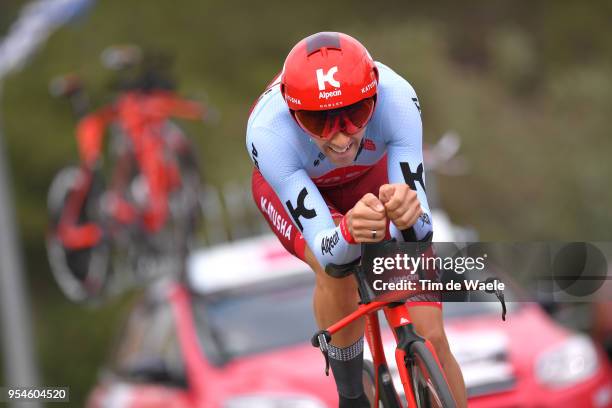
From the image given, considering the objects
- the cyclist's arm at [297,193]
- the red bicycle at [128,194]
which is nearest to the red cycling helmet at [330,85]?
the cyclist's arm at [297,193]

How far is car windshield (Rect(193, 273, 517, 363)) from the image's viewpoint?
7.79 m

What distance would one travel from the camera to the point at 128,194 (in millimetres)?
13984

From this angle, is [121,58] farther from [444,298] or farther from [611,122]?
[611,122]

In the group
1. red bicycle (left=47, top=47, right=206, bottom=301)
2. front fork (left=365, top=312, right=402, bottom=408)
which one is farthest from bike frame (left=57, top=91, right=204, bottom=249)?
front fork (left=365, top=312, right=402, bottom=408)

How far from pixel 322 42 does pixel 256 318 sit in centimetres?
329

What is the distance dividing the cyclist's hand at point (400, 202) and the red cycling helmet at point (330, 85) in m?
0.37

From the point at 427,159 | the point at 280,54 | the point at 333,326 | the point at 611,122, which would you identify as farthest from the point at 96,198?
the point at 280,54

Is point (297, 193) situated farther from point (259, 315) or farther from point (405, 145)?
point (259, 315)

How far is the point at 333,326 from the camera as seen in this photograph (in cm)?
494

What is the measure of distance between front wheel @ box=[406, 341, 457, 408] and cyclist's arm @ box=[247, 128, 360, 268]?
0.44 metres

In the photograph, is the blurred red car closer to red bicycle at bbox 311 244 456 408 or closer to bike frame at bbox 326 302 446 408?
bike frame at bbox 326 302 446 408

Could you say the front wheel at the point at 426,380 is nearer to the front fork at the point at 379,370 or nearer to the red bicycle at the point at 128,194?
the front fork at the point at 379,370

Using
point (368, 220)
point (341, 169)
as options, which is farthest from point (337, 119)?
point (341, 169)

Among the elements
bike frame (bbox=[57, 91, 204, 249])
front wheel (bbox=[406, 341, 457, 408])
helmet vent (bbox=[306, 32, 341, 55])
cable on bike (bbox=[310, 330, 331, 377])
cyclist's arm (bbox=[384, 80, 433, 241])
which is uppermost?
bike frame (bbox=[57, 91, 204, 249])
